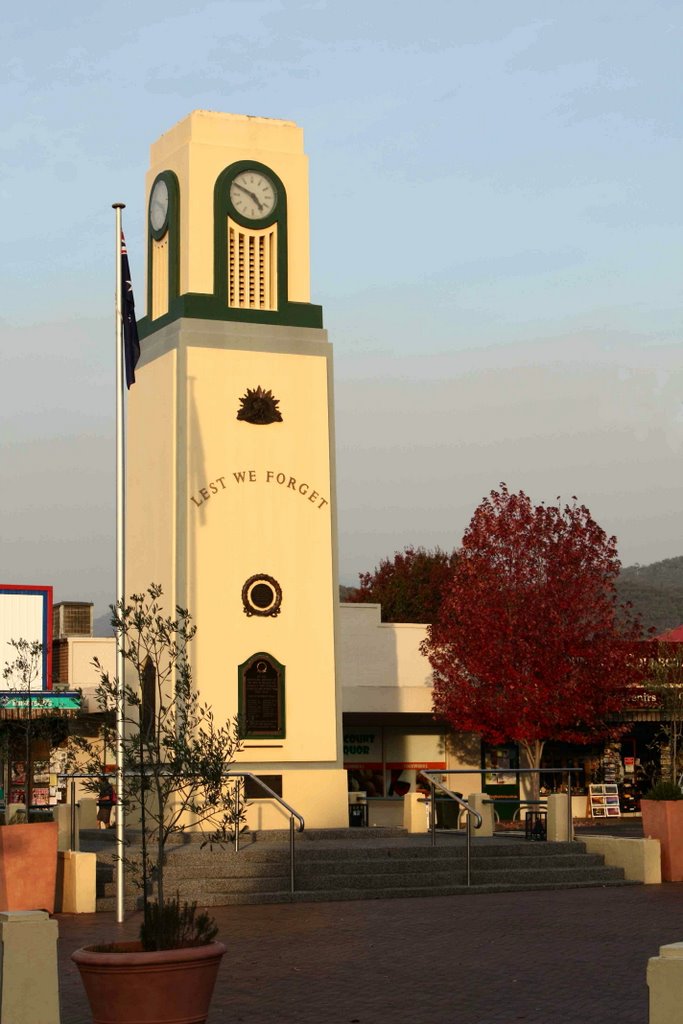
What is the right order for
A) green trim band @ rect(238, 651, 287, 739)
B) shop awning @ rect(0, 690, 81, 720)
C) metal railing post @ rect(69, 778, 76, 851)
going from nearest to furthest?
1. metal railing post @ rect(69, 778, 76, 851)
2. green trim band @ rect(238, 651, 287, 739)
3. shop awning @ rect(0, 690, 81, 720)

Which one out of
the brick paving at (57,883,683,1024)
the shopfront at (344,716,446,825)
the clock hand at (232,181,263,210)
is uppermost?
the clock hand at (232,181,263,210)

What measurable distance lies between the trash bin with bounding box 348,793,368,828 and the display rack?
15.1 metres

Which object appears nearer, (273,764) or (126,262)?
(126,262)

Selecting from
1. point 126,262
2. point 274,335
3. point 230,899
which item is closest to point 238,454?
point 274,335

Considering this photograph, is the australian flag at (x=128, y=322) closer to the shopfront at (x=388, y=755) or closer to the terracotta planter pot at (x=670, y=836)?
the terracotta planter pot at (x=670, y=836)

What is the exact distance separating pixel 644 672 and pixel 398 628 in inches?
272

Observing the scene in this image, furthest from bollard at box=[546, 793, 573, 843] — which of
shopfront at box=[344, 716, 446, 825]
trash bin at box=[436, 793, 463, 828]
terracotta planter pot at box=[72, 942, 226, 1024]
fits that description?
shopfront at box=[344, 716, 446, 825]

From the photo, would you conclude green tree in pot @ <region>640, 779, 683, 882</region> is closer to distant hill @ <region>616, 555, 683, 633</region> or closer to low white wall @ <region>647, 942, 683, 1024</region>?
low white wall @ <region>647, 942, 683, 1024</region>

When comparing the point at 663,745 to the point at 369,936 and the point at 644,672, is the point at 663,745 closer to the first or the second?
the point at 644,672

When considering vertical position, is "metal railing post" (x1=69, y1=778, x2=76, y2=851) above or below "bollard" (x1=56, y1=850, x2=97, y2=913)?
above

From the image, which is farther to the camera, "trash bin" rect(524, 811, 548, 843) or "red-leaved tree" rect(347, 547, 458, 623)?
"red-leaved tree" rect(347, 547, 458, 623)

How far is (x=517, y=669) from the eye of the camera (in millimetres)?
41906

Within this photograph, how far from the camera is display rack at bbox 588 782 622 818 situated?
4456 centimetres

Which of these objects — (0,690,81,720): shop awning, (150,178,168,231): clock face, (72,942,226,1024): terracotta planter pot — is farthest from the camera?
(0,690,81,720): shop awning
